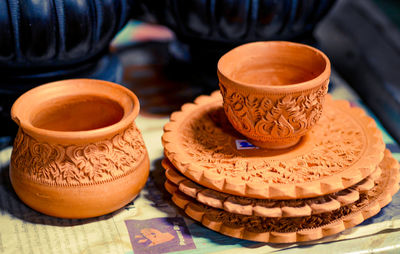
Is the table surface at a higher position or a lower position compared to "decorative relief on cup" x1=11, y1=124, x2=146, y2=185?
lower

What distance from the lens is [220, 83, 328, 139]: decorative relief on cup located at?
2.52ft

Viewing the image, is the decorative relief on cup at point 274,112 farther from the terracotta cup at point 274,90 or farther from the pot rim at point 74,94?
the pot rim at point 74,94

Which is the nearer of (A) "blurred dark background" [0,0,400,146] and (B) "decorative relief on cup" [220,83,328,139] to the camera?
(B) "decorative relief on cup" [220,83,328,139]

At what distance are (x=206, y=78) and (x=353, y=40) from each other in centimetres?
53

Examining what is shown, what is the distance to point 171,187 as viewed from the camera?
2.78ft

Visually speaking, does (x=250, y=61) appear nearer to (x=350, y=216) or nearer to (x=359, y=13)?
(x=350, y=216)

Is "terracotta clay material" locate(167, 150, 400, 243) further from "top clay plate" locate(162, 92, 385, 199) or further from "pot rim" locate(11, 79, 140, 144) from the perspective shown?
"pot rim" locate(11, 79, 140, 144)

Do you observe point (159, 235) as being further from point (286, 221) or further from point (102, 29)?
point (102, 29)

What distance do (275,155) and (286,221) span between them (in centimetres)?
12

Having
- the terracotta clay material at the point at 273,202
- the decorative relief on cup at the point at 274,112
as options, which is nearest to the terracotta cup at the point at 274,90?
the decorative relief on cup at the point at 274,112

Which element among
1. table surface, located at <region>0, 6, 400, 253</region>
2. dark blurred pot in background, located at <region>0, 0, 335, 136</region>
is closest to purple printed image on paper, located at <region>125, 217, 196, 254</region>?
table surface, located at <region>0, 6, 400, 253</region>

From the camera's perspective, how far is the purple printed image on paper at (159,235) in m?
0.77

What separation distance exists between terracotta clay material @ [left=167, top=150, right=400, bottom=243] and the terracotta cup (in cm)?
14

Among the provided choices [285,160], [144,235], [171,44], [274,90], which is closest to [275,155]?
[285,160]
